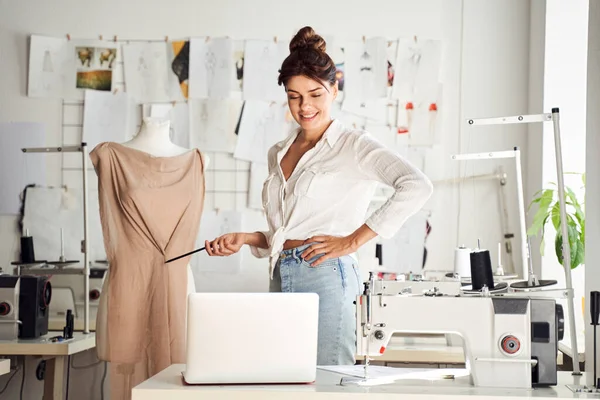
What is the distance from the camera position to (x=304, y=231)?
223cm

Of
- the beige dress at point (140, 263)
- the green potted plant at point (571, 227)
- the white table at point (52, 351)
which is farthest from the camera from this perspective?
the green potted plant at point (571, 227)

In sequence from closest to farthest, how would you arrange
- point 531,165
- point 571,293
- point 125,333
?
1. point 571,293
2. point 125,333
3. point 531,165

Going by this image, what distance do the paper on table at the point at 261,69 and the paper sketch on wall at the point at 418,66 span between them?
61cm

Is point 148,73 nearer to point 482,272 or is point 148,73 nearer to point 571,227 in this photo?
point 571,227

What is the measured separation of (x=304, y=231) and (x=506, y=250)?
8.23 ft

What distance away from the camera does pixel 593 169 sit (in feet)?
7.53

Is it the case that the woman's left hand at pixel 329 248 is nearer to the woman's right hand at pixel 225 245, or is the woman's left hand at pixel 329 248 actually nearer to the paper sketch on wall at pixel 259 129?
the woman's right hand at pixel 225 245

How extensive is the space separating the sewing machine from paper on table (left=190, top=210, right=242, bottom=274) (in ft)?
8.84

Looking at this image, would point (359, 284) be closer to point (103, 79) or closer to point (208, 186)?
point (208, 186)

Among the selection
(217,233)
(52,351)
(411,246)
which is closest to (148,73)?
(217,233)

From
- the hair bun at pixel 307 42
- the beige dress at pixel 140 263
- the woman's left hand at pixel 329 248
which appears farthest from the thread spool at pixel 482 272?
the beige dress at pixel 140 263

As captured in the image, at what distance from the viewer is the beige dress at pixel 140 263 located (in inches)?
114

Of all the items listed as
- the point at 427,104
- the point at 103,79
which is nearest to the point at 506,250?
the point at 427,104

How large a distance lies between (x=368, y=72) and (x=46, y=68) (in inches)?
67.6
